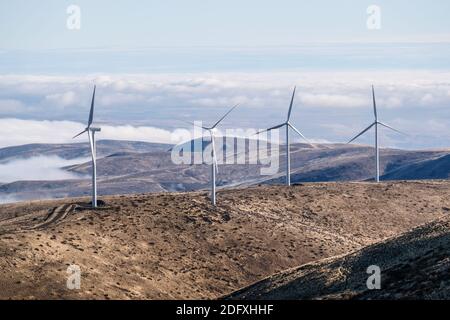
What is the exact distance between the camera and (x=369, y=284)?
280 ft

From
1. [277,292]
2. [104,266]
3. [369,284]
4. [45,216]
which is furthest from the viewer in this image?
[45,216]

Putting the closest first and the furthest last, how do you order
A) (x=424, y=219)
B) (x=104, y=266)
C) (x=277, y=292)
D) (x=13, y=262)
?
(x=277, y=292), (x=13, y=262), (x=104, y=266), (x=424, y=219)

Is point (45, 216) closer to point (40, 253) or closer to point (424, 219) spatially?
point (40, 253)

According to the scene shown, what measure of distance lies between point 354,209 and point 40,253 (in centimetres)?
6496

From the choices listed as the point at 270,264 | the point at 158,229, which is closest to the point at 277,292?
the point at 270,264

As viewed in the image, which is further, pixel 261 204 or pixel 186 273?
pixel 261 204

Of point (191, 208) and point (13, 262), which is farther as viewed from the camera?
point (191, 208)

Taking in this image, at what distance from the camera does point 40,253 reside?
11794 cm

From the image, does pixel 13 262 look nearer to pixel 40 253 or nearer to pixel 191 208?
pixel 40 253

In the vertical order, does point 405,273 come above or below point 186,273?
above

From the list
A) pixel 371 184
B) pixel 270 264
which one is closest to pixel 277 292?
pixel 270 264

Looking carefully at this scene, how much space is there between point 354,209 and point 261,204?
15063 mm

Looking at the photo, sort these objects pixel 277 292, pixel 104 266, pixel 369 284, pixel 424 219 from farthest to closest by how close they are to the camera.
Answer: pixel 424 219, pixel 104 266, pixel 277 292, pixel 369 284

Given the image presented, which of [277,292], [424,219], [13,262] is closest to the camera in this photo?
[277,292]
